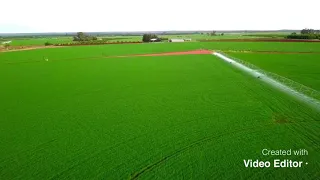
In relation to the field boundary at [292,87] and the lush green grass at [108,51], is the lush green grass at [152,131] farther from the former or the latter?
the lush green grass at [108,51]

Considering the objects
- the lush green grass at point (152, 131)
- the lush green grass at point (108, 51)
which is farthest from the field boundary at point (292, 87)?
the lush green grass at point (108, 51)

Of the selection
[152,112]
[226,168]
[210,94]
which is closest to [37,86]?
[152,112]

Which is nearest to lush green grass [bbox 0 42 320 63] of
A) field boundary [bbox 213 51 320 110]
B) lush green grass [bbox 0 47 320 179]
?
lush green grass [bbox 0 47 320 179]

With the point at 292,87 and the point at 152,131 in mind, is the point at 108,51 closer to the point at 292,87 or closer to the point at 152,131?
the point at 292,87

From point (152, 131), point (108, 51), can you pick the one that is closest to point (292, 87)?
point (152, 131)

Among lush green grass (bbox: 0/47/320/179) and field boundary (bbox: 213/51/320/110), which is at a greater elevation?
field boundary (bbox: 213/51/320/110)

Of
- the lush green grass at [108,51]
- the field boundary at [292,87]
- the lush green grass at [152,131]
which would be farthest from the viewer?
the lush green grass at [108,51]

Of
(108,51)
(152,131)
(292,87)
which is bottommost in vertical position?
(108,51)

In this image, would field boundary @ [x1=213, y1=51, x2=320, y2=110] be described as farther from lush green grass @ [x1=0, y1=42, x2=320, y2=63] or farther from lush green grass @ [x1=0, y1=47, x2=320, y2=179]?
lush green grass @ [x1=0, y1=42, x2=320, y2=63]
